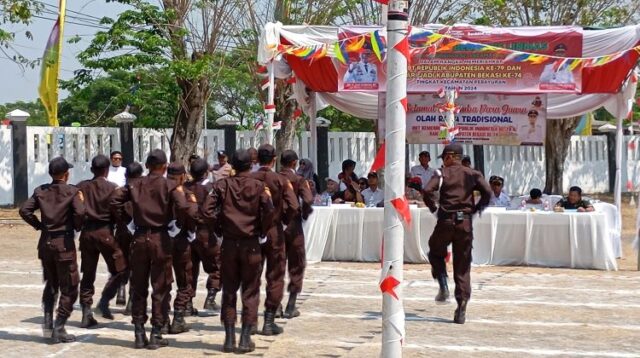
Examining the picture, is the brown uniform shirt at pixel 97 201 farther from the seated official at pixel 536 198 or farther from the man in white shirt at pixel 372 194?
the seated official at pixel 536 198

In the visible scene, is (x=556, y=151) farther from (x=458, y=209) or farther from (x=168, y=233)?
(x=168, y=233)

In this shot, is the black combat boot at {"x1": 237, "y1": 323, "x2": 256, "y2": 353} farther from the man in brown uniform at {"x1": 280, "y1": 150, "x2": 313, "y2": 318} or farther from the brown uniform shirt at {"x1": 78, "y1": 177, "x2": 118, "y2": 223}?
the brown uniform shirt at {"x1": 78, "y1": 177, "x2": 118, "y2": 223}

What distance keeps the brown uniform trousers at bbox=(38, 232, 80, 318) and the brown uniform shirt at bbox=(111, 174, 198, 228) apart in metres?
0.79

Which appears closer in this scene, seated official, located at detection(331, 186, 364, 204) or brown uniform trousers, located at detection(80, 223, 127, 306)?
brown uniform trousers, located at detection(80, 223, 127, 306)

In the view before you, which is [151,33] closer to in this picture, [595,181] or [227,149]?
[227,149]

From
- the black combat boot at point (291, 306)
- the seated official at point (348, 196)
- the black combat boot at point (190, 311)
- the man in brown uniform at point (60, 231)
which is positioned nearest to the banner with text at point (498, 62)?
the seated official at point (348, 196)

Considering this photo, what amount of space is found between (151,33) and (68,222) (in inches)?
627

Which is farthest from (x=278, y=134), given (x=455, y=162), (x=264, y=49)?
(x=455, y=162)

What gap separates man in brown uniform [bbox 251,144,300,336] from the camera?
31.8 ft

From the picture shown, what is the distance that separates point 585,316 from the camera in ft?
36.1

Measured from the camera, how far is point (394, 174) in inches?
287

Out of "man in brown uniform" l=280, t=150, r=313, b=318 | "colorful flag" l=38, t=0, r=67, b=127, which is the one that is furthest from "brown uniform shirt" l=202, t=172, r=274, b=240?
"colorful flag" l=38, t=0, r=67, b=127

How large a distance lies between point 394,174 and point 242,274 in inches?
89.7

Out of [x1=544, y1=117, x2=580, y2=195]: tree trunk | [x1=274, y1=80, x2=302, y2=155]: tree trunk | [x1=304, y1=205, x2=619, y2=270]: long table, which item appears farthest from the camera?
[x1=544, y1=117, x2=580, y2=195]: tree trunk
